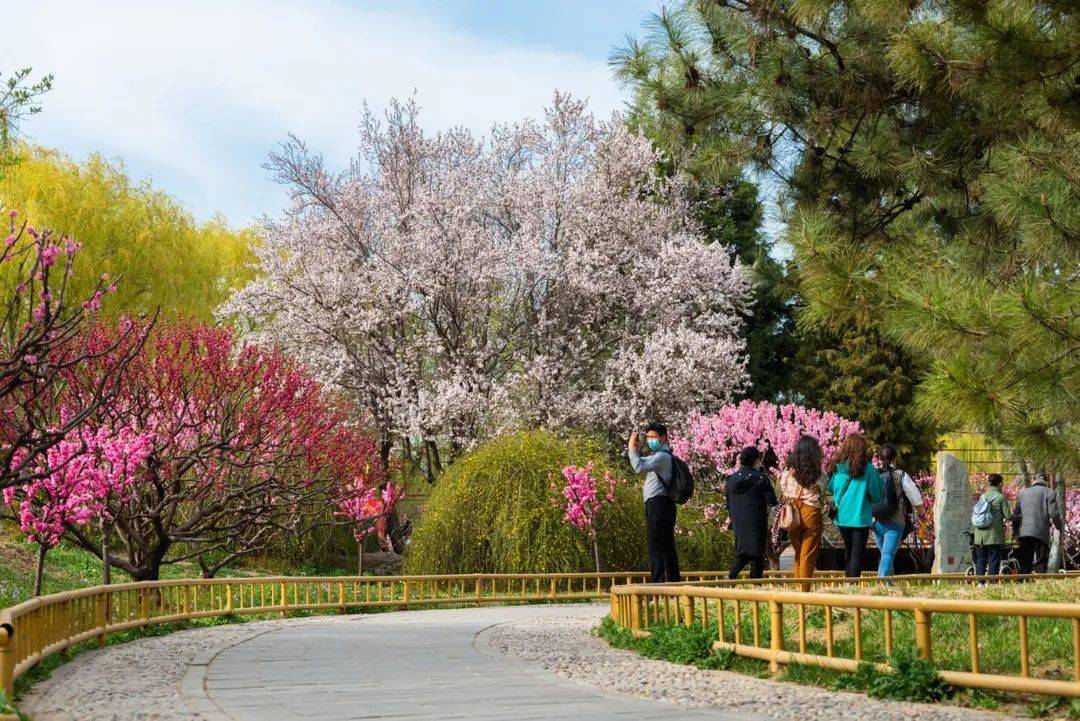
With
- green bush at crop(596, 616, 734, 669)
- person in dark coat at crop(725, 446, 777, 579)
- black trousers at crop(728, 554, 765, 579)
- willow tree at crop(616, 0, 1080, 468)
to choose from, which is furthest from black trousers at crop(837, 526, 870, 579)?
green bush at crop(596, 616, 734, 669)

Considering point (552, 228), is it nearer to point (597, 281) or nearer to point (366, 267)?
point (597, 281)

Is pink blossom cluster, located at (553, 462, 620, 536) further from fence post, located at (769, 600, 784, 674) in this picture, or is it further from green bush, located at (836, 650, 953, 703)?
green bush, located at (836, 650, 953, 703)

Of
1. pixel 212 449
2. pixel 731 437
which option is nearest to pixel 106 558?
pixel 212 449

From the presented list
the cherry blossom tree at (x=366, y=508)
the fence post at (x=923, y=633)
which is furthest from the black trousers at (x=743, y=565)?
the cherry blossom tree at (x=366, y=508)

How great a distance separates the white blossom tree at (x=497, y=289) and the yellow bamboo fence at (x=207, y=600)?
7442mm

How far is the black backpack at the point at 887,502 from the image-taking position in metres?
12.3

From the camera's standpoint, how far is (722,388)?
2752 centimetres

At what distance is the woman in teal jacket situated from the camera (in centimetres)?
1223

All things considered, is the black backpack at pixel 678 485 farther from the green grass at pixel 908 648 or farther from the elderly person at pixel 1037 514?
the elderly person at pixel 1037 514

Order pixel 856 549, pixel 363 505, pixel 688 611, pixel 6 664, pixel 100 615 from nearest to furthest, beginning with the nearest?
pixel 6 664 < pixel 688 611 < pixel 100 615 < pixel 856 549 < pixel 363 505

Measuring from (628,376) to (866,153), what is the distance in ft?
Answer: 50.3

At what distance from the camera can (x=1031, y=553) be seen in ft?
55.2

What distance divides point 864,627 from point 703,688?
2115mm

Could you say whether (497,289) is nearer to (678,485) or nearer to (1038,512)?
(1038,512)
